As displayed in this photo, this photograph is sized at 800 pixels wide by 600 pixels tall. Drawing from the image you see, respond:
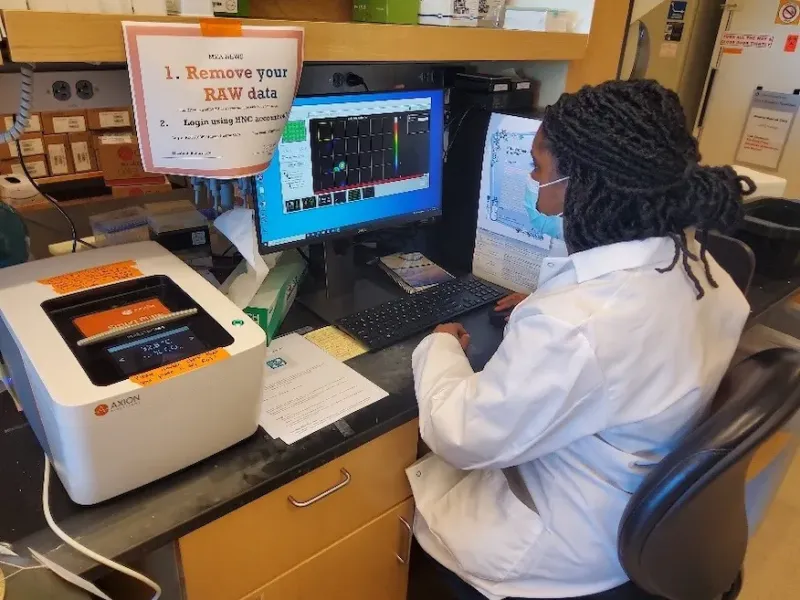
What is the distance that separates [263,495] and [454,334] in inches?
19.8

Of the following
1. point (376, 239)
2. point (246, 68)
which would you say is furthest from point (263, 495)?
point (376, 239)

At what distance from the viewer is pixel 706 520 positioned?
0.98 m

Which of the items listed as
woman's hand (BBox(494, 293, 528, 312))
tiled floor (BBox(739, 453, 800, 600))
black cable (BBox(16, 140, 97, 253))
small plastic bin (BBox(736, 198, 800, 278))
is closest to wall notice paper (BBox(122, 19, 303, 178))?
black cable (BBox(16, 140, 97, 253))

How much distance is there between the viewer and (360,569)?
1.21 meters

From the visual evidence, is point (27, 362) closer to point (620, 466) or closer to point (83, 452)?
point (83, 452)

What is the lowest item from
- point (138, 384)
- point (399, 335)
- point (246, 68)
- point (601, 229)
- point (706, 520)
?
point (706, 520)

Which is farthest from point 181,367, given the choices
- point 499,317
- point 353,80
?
point 353,80

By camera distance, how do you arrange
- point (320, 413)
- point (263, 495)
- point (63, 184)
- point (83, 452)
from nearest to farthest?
point (83, 452)
point (263, 495)
point (320, 413)
point (63, 184)

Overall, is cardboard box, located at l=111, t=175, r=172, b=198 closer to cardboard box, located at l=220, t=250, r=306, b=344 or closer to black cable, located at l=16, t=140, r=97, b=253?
black cable, located at l=16, t=140, r=97, b=253

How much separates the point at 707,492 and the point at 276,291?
2.76ft

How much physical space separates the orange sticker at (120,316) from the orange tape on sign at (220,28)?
42 centimetres

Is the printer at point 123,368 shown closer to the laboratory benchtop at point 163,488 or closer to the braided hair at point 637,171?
the laboratory benchtop at point 163,488

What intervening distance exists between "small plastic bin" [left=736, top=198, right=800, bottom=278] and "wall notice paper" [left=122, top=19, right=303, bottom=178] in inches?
53.1

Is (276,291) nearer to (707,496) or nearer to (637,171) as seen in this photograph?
(637,171)
